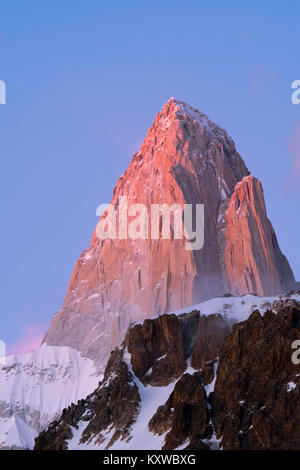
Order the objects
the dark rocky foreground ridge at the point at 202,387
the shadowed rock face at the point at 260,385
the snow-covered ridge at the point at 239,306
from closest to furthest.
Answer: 1. the shadowed rock face at the point at 260,385
2. the dark rocky foreground ridge at the point at 202,387
3. the snow-covered ridge at the point at 239,306

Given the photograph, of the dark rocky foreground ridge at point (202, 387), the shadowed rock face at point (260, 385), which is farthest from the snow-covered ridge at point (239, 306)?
the shadowed rock face at point (260, 385)

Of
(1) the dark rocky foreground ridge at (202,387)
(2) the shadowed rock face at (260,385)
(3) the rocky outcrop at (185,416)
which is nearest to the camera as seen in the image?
(2) the shadowed rock face at (260,385)

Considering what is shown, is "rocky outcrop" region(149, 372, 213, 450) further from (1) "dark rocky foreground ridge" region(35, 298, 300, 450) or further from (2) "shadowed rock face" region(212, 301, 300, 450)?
(2) "shadowed rock face" region(212, 301, 300, 450)

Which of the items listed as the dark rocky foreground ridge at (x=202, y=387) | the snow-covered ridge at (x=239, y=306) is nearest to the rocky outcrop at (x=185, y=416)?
the dark rocky foreground ridge at (x=202, y=387)

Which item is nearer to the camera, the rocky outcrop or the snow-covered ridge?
the rocky outcrop

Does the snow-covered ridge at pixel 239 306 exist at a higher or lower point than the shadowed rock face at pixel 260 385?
higher

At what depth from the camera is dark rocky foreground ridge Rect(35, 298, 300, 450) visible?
132m

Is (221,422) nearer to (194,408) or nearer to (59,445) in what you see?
(194,408)

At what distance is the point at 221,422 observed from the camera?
136375 mm

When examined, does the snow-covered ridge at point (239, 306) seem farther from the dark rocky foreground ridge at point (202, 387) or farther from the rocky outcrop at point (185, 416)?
the rocky outcrop at point (185, 416)

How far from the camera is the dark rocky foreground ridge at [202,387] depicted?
5207 inches

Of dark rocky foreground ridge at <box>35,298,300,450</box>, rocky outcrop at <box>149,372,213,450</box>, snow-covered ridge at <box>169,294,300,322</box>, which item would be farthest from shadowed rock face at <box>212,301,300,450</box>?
snow-covered ridge at <box>169,294,300,322</box>

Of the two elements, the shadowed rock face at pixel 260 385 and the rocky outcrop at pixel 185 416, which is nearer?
the shadowed rock face at pixel 260 385

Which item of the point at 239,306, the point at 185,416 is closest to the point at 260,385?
the point at 185,416
